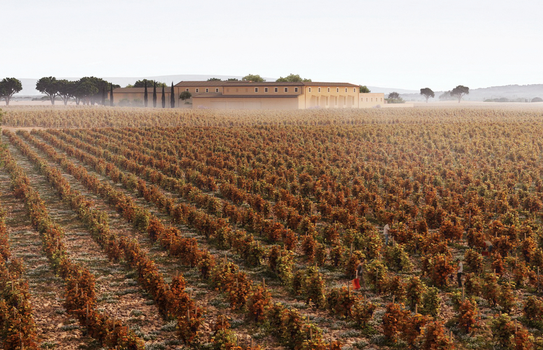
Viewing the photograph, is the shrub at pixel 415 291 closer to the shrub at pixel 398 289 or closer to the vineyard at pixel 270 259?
the vineyard at pixel 270 259

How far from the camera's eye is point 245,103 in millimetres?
126312

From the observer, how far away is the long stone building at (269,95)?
124750 mm

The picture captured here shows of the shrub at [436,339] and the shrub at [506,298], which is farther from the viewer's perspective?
the shrub at [506,298]

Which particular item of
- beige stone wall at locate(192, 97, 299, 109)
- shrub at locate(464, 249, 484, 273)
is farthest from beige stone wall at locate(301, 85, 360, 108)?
shrub at locate(464, 249, 484, 273)

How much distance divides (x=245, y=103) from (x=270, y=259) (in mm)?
108296

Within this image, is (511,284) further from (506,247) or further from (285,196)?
(285,196)

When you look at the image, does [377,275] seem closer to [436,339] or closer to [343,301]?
[343,301]

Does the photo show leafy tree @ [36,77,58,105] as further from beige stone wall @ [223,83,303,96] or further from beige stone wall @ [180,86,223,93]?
beige stone wall @ [223,83,303,96]

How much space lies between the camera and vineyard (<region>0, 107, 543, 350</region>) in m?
15.0

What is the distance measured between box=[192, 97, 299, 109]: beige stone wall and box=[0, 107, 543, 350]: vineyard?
77.5 meters

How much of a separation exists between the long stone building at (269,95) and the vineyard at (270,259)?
79.9 m

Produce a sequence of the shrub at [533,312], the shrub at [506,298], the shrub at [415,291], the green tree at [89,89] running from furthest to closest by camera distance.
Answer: the green tree at [89,89]
the shrub at [415,291]
the shrub at [506,298]
the shrub at [533,312]

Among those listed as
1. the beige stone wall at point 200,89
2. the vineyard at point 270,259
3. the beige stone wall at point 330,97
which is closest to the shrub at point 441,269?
the vineyard at point 270,259

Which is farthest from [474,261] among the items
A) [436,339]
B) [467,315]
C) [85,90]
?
[85,90]
